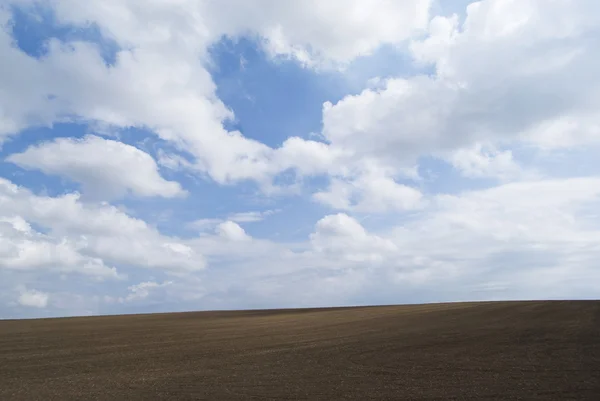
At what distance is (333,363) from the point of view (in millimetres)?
18594

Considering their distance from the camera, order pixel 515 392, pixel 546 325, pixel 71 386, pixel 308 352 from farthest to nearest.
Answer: pixel 546 325 → pixel 308 352 → pixel 71 386 → pixel 515 392

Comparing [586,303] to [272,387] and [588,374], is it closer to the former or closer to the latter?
[588,374]

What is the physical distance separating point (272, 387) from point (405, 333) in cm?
1342

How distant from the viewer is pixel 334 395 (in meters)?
13.9

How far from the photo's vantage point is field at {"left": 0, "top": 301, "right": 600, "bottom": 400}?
14484 mm

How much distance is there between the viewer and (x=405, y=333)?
86.8ft

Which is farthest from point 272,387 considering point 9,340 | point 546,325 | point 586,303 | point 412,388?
point 586,303

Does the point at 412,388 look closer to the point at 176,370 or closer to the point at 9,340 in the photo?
the point at 176,370

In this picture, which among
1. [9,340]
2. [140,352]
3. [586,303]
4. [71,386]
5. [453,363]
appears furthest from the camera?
[586,303]

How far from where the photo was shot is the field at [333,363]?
14484 mm

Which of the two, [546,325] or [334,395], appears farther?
[546,325]

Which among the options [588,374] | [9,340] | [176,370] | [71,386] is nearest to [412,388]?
[588,374]

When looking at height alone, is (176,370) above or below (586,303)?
below

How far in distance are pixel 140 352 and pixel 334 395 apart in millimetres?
13932
